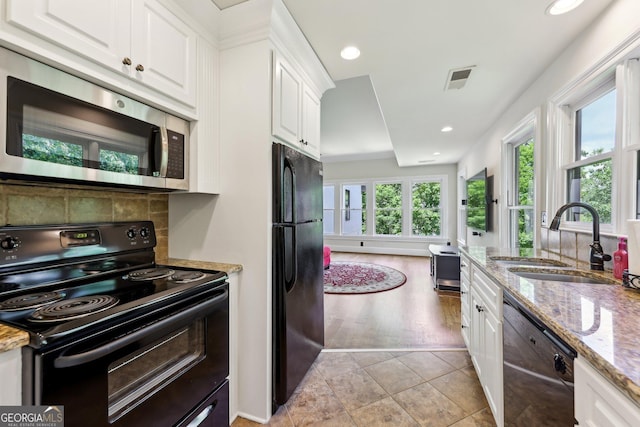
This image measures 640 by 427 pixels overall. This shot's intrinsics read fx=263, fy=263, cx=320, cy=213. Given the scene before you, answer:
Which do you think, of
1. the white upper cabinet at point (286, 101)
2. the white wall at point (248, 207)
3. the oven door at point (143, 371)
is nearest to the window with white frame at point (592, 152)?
the white upper cabinet at point (286, 101)

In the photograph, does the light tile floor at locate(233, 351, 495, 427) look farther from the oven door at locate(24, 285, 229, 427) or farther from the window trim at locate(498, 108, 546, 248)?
the window trim at locate(498, 108, 546, 248)

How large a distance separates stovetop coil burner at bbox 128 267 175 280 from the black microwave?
48 cm

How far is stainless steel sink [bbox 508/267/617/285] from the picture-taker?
142 centimetres

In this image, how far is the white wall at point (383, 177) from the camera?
6977mm

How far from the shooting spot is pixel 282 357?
64.8 inches

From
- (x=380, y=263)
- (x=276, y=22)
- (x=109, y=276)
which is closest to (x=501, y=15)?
(x=276, y=22)

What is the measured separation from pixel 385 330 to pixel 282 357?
1.54 metres

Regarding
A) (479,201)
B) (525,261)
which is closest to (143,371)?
(525,261)

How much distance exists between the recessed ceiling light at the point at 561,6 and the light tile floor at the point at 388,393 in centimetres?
247

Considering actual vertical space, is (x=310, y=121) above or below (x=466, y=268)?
above

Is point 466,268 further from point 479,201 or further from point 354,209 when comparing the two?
point 354,209

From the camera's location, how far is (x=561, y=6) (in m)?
1.52

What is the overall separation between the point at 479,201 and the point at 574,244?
267cm

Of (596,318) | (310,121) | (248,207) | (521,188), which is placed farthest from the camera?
(521,188)
